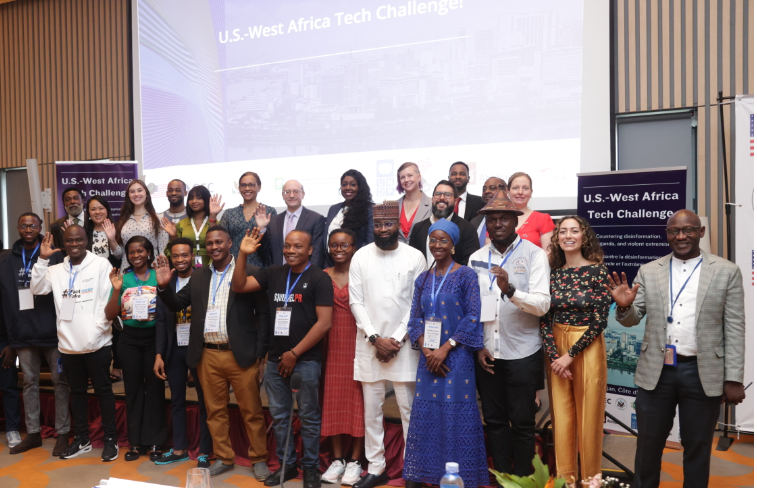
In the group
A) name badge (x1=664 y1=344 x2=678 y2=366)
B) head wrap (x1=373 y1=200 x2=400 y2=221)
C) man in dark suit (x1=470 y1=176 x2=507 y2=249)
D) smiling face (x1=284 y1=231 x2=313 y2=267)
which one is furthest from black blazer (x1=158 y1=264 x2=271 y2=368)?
name badge (x1=664 y1=344 x2=678 y2=366)

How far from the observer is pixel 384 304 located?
12.0 feet

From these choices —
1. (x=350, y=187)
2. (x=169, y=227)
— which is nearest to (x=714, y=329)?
(x=350, y=187)

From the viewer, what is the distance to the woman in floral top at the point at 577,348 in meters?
3.17

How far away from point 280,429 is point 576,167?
128 inches

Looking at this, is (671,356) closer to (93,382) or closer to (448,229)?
(448,229)

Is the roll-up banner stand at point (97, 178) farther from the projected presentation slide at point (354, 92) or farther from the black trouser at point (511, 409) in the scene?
the black trouser at point (511, 409)

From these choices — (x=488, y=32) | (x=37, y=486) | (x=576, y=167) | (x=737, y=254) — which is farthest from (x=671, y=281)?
(x=37, y=486)

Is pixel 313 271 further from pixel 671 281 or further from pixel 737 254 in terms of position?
pixel 737 254

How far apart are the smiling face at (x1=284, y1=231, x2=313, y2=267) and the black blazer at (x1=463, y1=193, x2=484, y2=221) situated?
136 cm

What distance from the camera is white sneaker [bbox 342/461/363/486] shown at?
3.78m

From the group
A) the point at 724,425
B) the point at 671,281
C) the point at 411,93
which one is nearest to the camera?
the point at 671,281

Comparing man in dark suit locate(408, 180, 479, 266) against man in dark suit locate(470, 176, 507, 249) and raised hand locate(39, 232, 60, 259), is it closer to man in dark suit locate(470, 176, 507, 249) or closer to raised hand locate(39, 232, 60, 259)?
man in dark suit locate(470, 176, 507, 249)

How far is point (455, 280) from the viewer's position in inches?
136

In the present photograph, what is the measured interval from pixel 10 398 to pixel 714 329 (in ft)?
16.6
